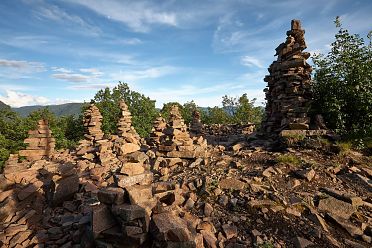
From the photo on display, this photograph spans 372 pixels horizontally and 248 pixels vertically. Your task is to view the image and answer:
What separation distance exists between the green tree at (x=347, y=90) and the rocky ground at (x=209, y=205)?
6.66 feet

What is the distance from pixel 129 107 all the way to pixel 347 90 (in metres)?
41.5

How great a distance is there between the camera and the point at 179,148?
35.3 ft

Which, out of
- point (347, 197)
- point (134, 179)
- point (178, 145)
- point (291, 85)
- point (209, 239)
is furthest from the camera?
point (291, 85)

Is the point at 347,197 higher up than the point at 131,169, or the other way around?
the point at 131,169

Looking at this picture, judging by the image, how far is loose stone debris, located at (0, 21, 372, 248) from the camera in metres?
5.12

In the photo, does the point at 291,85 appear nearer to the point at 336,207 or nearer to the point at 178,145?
the point at 178,145

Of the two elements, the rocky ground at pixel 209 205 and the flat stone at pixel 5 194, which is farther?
the flat stone at pixel 5 194


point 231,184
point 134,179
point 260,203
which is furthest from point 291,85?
point 134,179

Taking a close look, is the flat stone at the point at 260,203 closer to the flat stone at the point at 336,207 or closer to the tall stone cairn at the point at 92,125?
the flat stone at the point at 336,207

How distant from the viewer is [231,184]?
7.34 m

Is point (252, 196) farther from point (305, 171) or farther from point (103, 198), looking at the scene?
point (103, 198)

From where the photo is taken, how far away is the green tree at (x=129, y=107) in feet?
140

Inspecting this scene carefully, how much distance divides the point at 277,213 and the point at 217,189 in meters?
1.85

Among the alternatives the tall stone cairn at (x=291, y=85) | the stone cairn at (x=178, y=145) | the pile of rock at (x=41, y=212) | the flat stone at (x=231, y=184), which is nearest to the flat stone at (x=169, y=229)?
the pile of rock at (x=41, y=212)
